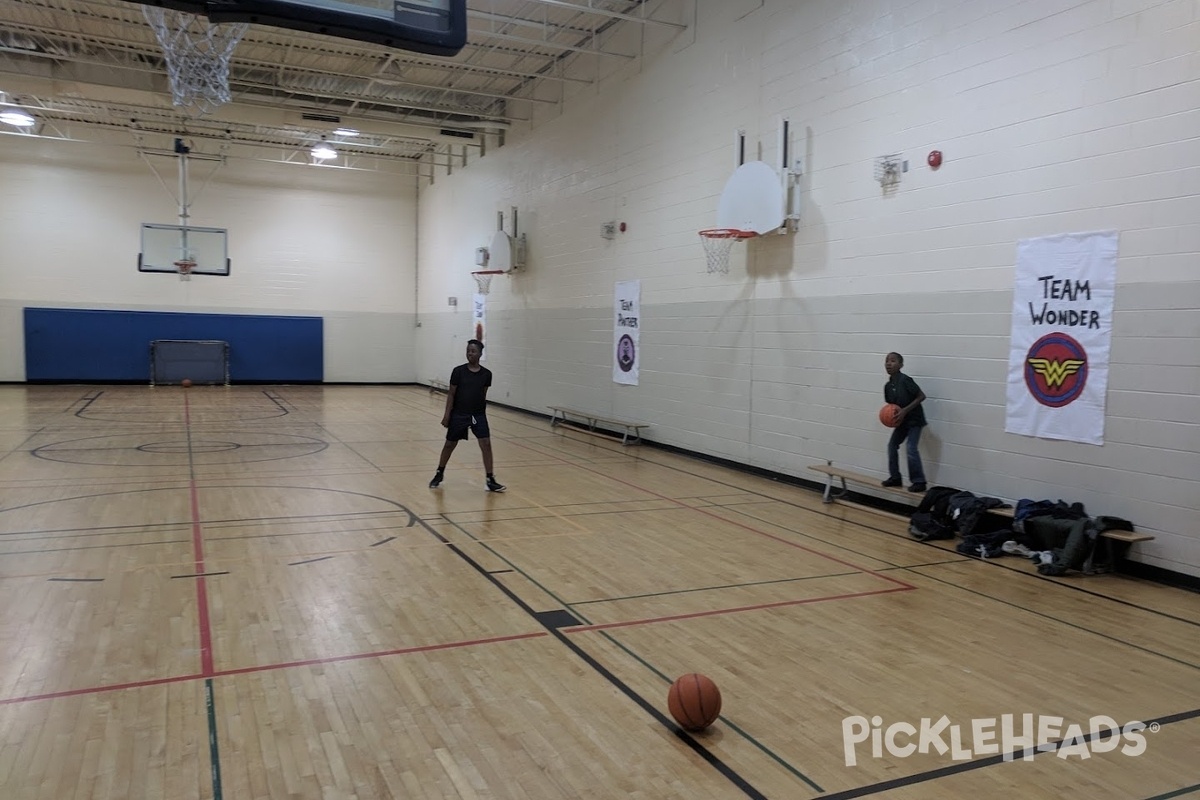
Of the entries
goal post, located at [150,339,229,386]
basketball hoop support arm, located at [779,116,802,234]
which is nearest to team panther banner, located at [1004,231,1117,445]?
basketball hoop support arm, located at [779,116,802,234]

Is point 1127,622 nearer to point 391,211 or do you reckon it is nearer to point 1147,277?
point 1147,277

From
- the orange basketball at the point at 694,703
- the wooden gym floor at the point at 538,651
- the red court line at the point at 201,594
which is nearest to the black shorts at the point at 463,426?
the wooden gym floor at the point at 538,651

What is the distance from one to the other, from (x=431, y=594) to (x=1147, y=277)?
18.4 ft

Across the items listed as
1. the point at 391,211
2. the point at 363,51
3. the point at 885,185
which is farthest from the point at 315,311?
the point at 885,185

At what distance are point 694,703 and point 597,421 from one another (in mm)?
10324

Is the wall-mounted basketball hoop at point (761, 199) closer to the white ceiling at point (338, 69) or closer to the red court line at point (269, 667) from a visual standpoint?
the white ceiling at point (338, 69)

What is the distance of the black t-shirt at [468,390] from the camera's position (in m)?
8.84

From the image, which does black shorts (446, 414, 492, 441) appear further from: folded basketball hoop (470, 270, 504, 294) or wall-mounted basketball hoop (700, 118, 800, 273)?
folded basketball hoop (470, 270, 504, 294)

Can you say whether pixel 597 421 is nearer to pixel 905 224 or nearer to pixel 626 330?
pixel 626 330

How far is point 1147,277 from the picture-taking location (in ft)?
20.6

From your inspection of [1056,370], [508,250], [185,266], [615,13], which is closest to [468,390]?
[1056,370]

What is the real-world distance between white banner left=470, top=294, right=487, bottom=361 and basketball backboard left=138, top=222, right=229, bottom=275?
722 cm

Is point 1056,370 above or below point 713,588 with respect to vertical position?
above

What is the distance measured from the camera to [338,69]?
15.3 m
